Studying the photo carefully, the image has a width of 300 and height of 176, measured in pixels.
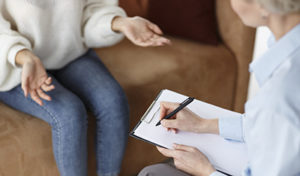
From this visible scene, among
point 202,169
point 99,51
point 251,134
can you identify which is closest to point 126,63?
point 99,51

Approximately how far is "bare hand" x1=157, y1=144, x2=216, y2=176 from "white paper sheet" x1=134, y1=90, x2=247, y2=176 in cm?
2

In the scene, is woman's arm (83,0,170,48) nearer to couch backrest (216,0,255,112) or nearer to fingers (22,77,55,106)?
fingers (22,77,55,106)

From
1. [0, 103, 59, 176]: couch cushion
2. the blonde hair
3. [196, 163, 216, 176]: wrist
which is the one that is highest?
the blonde hair

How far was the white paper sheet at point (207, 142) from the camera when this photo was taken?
0.84 m

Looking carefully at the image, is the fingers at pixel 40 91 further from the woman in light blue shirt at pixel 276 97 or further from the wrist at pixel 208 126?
the woman in light blue shirt at pixel 276 97

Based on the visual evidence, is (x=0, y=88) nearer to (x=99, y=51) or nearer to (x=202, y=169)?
(x=99, y=51)

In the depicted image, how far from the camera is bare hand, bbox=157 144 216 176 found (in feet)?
2.69

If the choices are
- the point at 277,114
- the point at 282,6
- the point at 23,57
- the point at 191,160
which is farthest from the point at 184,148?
the point at 23,57

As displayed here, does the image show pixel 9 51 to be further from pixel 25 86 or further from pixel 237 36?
pixel 237 36

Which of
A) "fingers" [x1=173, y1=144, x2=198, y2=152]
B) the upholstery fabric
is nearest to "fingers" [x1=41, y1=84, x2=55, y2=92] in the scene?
"fingers" [x1=173, y1=144, x2=198, y2=152]

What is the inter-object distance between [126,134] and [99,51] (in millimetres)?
410

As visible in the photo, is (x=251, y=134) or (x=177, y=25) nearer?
(x=251, y=134)

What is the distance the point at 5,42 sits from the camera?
3.41ft

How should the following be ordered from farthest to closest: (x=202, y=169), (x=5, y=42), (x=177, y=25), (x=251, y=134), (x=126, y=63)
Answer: (x=177, y=25), (x=126, y=63), (x=5, y=42), (x=202, y=169), (x=251, y=134)
